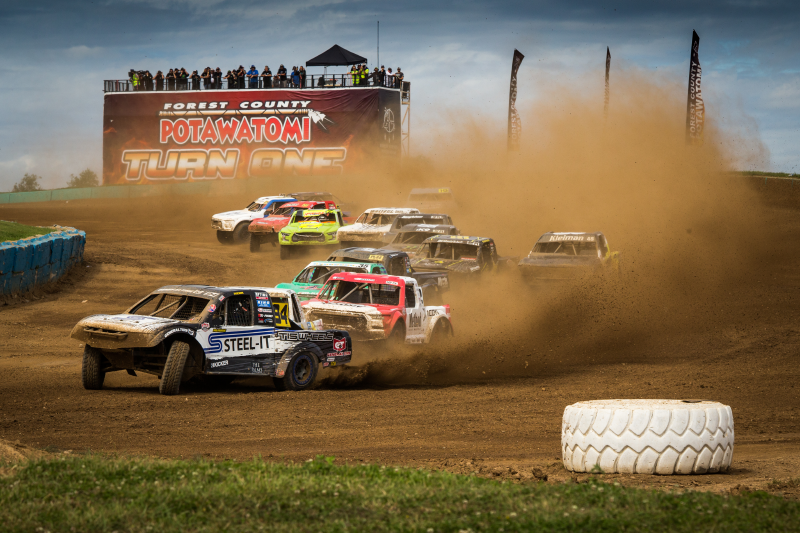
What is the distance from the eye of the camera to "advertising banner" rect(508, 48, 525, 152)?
4281 cm

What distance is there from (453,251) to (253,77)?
130ft

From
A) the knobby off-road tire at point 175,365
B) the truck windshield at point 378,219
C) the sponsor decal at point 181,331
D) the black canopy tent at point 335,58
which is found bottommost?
the knobby off-road tire at point 175,365

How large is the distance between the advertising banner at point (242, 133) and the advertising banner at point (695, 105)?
77.6 ft

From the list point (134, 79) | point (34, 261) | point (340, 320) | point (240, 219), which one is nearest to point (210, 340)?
point (340, 320)

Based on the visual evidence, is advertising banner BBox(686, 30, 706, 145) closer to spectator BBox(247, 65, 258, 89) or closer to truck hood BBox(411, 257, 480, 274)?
truck hood BBox(411, 257, 480, 274)

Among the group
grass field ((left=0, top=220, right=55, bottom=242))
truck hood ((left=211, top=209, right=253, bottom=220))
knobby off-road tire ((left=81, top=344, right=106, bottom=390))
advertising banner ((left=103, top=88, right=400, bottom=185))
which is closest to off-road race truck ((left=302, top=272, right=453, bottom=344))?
knobby off-road tire ((left=81, top=344, right=106, bottom=390))

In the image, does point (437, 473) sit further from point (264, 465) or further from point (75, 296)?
point (75, 296)

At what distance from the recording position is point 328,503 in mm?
4590

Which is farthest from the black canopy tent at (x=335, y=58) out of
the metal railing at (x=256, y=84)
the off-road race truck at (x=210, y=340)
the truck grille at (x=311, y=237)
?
the off-road race truck at (x=210, y=340)

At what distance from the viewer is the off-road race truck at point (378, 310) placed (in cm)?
1304

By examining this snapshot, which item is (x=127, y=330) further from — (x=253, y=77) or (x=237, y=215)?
(x=253, y=77)

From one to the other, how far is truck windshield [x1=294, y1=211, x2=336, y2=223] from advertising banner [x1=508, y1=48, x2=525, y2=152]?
60.3 feet

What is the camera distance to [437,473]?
18.4 feet

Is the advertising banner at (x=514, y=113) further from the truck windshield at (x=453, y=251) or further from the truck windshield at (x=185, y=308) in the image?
the truck windshield at (x=185, y=308)
